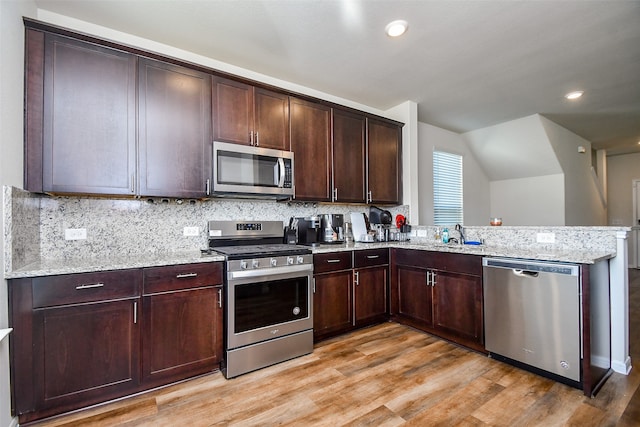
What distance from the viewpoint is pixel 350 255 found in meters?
2.96

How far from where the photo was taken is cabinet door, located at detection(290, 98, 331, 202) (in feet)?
9.89

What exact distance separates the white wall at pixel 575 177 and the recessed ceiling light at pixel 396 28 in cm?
346

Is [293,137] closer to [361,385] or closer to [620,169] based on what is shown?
[361,385]

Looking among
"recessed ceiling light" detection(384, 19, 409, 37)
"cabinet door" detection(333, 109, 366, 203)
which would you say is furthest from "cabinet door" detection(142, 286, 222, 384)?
"recessed ceiling light" detection(384, 19, 409, 37)

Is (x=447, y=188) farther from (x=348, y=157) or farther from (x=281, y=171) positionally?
(x=281, y=171)

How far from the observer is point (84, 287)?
1767mm

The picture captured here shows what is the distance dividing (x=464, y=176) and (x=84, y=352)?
18.9ft

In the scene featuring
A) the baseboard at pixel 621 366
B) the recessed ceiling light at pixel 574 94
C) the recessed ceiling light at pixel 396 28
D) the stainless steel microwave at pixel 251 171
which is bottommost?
the baseboard at pixel 621 366

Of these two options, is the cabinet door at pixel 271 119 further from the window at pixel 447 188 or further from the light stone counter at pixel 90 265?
the window at pixel 447 188

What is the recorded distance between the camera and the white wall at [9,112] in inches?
60.7

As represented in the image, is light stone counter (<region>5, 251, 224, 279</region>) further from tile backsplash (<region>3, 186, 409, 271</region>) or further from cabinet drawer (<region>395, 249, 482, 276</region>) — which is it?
cabinet drawer (<region>395, 249, 482, 276</region>)

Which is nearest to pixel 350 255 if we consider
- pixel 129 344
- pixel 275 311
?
pixel 275 311

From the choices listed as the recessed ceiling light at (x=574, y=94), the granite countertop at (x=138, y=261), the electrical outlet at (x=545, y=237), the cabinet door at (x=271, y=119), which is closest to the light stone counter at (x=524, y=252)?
the granite countertop at (x=138, y=261)

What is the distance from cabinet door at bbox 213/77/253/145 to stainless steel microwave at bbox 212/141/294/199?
0.36 ft
